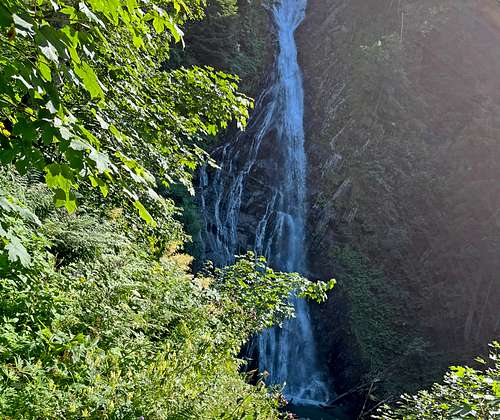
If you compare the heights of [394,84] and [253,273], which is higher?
[394,84]

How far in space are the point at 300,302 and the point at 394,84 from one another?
11.7 meters

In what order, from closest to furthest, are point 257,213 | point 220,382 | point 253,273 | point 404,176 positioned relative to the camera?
1. point 220,382
2. point 253,273
3. point 257,213
4. point 404,176

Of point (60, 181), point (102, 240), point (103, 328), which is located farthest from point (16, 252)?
point (102, 240)

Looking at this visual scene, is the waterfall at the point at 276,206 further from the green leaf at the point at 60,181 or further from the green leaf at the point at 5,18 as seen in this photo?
the green leaf at the point at 5,18

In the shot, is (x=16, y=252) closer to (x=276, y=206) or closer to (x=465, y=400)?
(x=465, y=400)

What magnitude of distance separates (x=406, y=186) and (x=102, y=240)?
15.4 meters

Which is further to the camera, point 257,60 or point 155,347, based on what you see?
point 257,60

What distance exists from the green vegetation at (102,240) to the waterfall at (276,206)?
8.65 m

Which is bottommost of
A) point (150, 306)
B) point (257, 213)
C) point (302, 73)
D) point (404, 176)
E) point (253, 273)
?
point (150, 306)

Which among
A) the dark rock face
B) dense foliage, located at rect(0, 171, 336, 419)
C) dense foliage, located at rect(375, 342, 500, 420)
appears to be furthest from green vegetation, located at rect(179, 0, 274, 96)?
dense foliage, located at rect(375, 342, 500, 420)

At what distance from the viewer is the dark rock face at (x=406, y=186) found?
14.3 m

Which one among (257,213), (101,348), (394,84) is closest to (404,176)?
(394,84)

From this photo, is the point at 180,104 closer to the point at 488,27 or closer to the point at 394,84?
the point at 394,84

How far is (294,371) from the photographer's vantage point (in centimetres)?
1292
